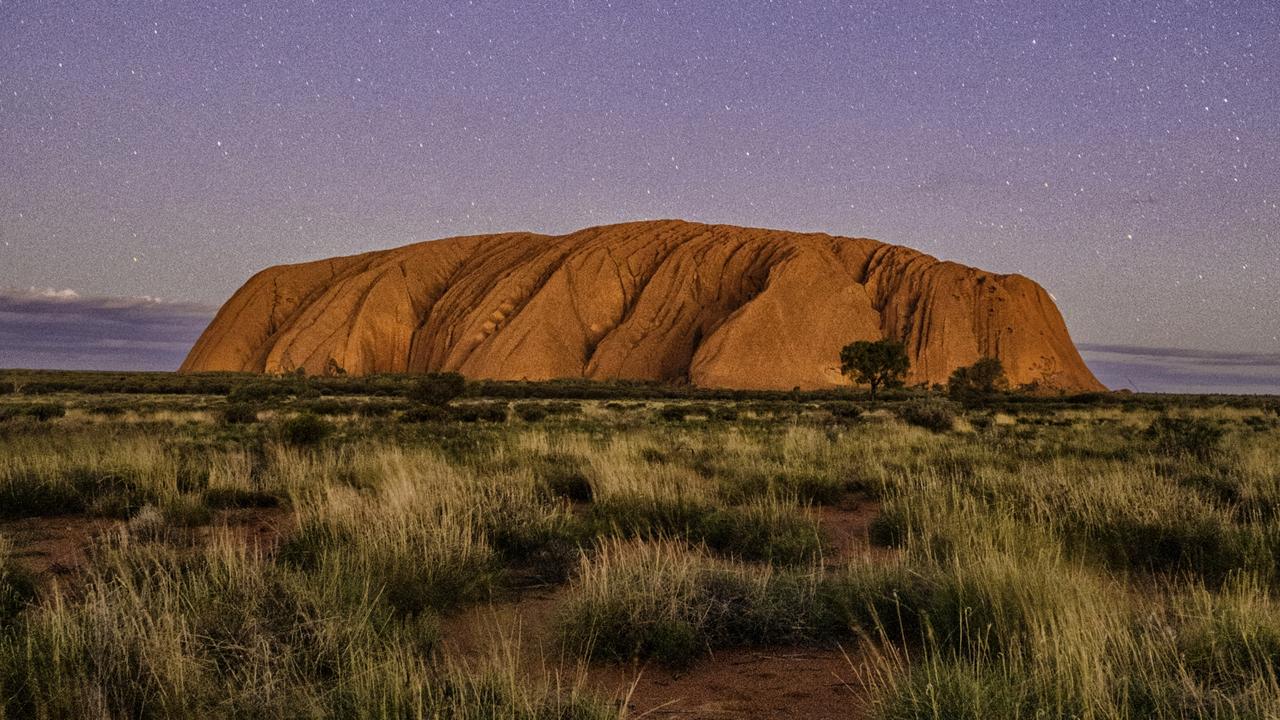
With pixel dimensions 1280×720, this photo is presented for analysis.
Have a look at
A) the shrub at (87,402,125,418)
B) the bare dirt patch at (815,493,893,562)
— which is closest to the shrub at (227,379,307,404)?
the shrub at (87,402,125,418)

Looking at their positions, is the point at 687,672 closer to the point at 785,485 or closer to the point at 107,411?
the point at 785,485

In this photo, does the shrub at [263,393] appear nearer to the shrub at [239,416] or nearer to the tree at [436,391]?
the tree at [436,391]

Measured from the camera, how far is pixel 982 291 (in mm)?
→ 79938

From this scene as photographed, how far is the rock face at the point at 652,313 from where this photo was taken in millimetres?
71250

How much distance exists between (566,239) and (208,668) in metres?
86.6

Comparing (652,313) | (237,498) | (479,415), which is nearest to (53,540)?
(237,498)

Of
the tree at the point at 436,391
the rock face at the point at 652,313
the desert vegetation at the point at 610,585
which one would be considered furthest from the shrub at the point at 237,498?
the rock face at the point at 652,313

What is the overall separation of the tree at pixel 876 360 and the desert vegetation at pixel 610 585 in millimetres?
40021

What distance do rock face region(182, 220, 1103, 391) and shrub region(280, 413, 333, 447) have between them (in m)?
52.4

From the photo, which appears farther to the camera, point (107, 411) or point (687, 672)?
point (107, 411)

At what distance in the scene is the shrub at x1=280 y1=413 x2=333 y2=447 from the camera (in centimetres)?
1400

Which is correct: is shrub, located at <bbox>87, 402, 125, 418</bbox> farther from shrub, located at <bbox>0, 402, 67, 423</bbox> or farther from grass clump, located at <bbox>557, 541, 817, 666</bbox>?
grass clump, located at <bbox>557, 541, 817, 666</bbox>

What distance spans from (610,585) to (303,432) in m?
11.6

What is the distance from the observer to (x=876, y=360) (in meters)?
51.2
